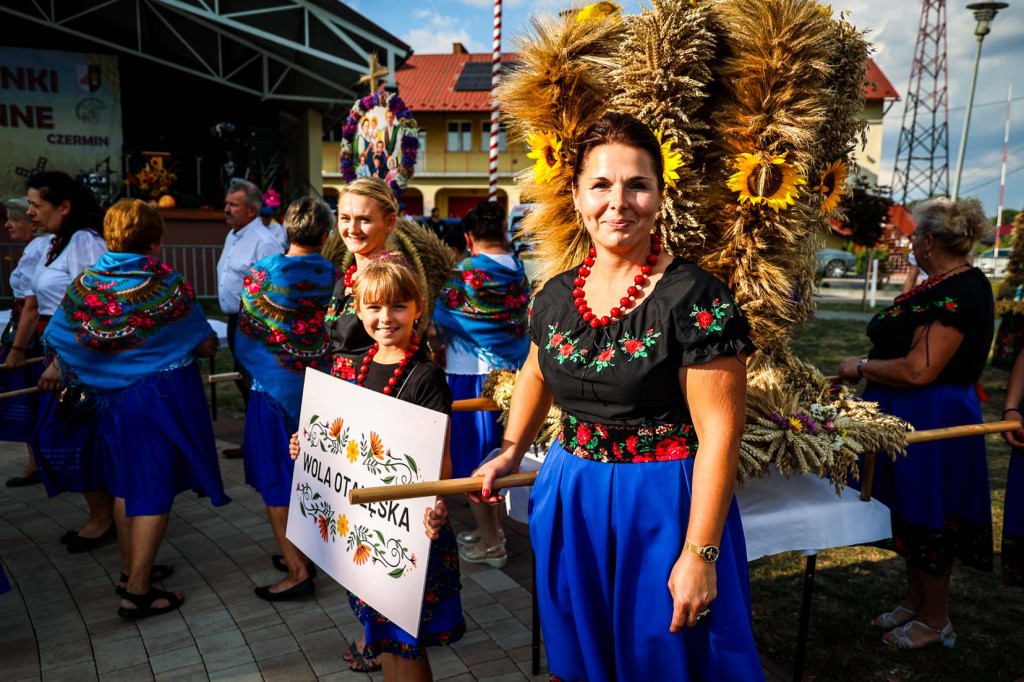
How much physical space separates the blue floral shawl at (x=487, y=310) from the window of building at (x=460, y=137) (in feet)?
87.1

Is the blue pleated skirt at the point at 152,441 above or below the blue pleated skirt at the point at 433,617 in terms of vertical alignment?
above

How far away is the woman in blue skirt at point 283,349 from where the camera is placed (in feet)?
11.1

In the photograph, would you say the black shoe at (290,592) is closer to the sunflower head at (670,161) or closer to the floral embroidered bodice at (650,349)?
the floral embroidered bodice at (650,349)

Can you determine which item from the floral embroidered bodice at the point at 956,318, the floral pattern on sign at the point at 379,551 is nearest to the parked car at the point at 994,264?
the floral embroidered bodice at the point at 956,318

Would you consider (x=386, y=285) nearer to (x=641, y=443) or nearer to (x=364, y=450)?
(x=364, y=450)

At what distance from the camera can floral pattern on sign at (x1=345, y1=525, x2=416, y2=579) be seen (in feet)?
6.99

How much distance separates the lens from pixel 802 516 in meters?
2.27

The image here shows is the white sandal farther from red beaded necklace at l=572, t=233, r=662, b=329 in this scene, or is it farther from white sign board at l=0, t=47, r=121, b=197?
white sign board at l=0, t=47, r=121, b=197

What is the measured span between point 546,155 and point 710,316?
103 centimetres

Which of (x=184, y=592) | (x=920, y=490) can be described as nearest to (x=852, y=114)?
(x=920, y=490)

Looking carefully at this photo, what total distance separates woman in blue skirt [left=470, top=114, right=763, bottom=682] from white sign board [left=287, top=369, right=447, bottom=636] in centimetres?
42

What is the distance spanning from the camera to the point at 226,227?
555 inches

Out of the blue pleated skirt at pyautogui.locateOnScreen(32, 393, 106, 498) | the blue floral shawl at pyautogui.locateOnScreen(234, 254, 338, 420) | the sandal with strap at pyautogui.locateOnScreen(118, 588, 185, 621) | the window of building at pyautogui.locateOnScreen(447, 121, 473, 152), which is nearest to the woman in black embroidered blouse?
the blue floral shawl at pyautogui.locateOnScreen(234, 254, 338, 420)

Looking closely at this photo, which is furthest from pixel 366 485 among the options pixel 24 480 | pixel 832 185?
pixel 24 480
